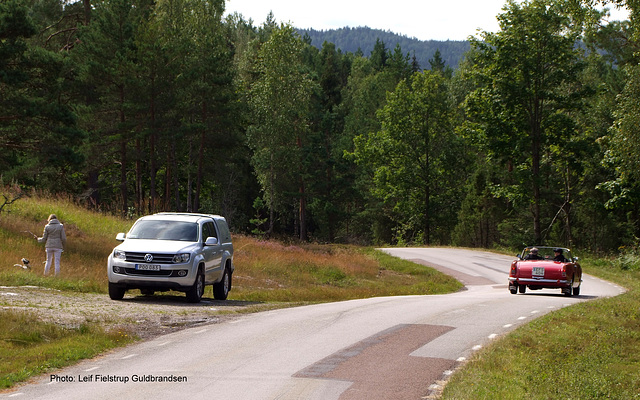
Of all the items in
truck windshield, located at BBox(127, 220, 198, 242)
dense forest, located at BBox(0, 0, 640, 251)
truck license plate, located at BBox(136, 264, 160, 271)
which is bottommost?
truck license plate, located at BBox(136, 264, 160, 271)

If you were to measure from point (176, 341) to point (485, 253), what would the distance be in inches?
1464

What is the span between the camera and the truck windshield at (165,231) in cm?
1797

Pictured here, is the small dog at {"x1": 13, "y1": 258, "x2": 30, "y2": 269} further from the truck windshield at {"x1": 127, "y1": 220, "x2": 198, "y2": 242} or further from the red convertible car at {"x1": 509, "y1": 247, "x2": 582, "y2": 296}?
the red convertible car at {"x1": 509, "y1": 247, "x2": 582, "y2": 296}

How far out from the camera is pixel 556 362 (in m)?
10.8

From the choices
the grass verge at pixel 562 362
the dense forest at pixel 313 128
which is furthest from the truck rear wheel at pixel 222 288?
the dense forest at pixel 313 128

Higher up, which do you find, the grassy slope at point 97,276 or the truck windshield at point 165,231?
the truck windshield at point 165,231

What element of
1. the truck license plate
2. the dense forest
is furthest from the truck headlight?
the dense forest

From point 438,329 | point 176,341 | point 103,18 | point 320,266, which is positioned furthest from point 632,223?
point 176,341

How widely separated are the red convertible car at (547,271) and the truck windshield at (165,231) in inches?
418

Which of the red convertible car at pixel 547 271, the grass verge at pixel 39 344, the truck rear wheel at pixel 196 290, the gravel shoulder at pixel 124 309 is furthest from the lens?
the red convertible car at pixel 547 271

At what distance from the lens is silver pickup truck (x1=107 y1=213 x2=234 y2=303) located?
16891 millimetres

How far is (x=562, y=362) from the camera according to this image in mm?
10805

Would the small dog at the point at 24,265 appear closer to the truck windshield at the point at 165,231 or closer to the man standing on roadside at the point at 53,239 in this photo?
the man standing on roadside at the point at 53,239

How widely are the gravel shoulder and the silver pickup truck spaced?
0.46m
